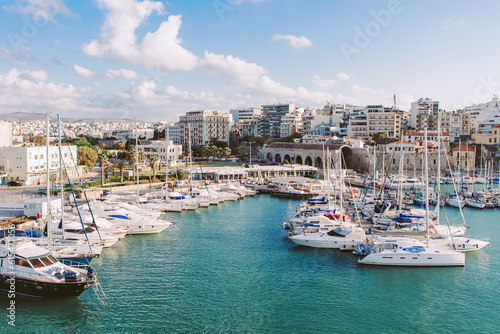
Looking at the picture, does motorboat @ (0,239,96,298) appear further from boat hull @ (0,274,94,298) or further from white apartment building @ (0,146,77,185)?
white apartment building @ (0,146,77,185)

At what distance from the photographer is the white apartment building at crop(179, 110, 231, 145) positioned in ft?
435

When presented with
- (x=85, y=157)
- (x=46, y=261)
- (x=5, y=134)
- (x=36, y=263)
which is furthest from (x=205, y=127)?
(x=36, y=263)

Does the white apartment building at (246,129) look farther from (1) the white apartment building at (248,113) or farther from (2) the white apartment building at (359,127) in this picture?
(2) the white apartment building at (359,127)

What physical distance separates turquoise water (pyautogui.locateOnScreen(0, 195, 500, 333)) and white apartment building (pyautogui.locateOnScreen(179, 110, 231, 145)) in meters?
101

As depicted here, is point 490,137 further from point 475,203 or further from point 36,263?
point 36,263

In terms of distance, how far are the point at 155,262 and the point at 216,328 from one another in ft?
33.6

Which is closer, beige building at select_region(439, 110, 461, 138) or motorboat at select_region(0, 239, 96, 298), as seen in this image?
motorboat at select_region(0, 239, 96, 298)

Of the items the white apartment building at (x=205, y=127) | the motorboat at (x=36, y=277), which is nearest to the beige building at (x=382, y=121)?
the white apartment building at (x=205, y=127)

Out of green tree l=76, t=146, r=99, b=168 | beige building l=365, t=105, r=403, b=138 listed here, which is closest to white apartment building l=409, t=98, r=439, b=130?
beige building l=365, t=105, r=403, b=138

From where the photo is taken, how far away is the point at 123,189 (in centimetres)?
5456

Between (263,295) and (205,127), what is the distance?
369 ft

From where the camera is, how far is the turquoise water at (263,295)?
64.1ft

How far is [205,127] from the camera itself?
132m

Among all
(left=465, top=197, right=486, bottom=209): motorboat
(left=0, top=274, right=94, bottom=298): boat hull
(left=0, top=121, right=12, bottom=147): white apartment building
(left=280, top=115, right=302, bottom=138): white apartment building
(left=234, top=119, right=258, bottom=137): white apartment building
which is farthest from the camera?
(left=234, top=119, right=258, bottom=137): white apartment building
